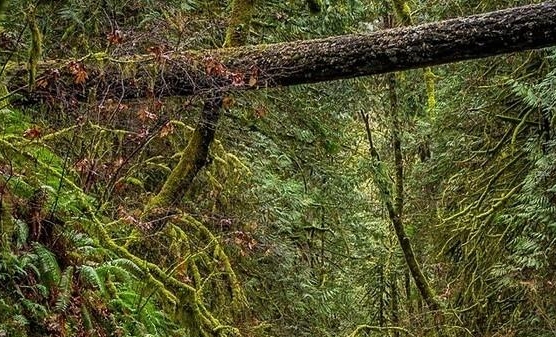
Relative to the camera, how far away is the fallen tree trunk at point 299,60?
3855 mm

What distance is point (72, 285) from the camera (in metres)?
3.23

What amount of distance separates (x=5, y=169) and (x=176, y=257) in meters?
1.64

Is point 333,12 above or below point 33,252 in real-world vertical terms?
above

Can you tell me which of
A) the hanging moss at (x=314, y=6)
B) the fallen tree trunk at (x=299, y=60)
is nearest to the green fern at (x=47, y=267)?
the fallen tree trunk at (x=299, y=60)

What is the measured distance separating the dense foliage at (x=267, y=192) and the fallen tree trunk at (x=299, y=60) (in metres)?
0.11

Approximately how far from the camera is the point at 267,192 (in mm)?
7633

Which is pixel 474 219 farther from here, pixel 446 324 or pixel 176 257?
pixel 176 257

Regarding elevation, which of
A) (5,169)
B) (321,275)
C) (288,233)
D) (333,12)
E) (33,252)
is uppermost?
(333,12)

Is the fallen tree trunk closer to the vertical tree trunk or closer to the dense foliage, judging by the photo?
the dense foliage

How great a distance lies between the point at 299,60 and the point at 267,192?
3508 millimetres

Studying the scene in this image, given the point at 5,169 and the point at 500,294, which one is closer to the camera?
the point at 5,169

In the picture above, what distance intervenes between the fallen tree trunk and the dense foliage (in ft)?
0.35

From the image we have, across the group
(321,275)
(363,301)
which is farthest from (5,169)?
(363,301)

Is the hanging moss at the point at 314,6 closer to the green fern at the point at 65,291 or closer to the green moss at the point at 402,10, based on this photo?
the green moss at the point at 402,10
